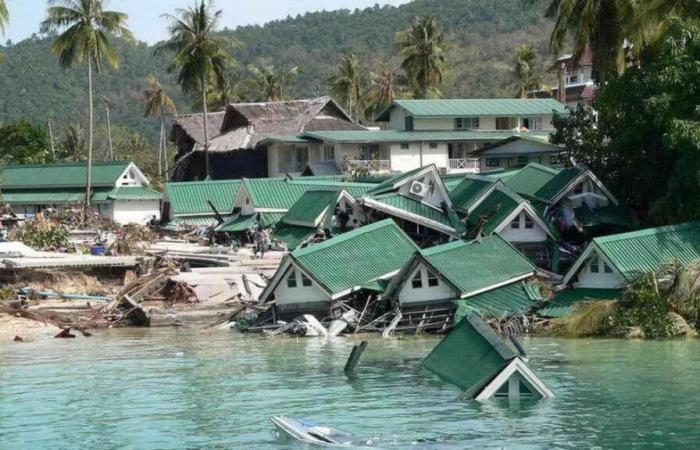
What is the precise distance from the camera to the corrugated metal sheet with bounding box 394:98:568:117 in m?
75.1

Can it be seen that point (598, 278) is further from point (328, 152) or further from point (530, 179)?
point (328, 152)

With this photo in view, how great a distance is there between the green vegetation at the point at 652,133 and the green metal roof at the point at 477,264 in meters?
6.74

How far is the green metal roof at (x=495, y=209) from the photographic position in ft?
150

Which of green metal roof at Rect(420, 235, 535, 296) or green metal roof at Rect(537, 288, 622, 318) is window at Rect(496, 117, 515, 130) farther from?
green metal roof at Rect(537, 288, 622, 318)

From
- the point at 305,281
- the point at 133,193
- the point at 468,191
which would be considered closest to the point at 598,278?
the point at 305,281

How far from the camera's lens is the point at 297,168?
7719 cm

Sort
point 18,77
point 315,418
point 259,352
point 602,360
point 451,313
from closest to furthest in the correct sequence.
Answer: point 315,418 < point 602,360 < point 259,352 < point 451,313 < point 18,77

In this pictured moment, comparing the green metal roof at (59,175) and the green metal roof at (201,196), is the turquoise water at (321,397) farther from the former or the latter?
the green metal roof at (59,175)

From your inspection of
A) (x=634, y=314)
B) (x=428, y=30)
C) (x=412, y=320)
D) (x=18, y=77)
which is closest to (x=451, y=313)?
(x=412, y=320)

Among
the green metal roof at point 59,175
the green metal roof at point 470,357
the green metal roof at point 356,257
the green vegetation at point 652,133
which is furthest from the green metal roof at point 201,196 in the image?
the green metal roof at point 470,357

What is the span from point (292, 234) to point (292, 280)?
13713 millimetres

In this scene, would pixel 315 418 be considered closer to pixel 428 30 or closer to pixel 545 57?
pixel 428 30

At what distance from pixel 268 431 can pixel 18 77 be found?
171 meters

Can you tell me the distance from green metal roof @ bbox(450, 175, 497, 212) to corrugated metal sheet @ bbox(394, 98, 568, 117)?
21948mm
